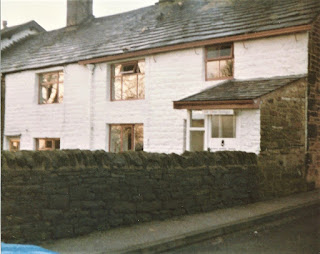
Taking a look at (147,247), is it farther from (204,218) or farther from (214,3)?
(214,3)

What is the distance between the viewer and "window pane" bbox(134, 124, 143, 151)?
15414 mm

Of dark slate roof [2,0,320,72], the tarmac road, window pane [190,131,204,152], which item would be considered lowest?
the tarmac road

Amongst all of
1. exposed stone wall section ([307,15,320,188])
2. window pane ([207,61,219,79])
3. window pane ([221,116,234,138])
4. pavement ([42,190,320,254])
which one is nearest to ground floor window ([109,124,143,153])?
window pane ([207,61,219,79])

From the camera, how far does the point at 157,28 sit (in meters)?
16.1

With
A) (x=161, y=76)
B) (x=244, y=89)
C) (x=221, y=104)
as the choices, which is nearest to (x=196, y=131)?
(x=221, y=104)

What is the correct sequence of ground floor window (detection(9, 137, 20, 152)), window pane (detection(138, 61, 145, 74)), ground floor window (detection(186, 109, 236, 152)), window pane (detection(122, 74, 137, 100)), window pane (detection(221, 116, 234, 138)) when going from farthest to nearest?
ground floor window (detection(9, 137, 20, 152)) < window pane (detection(122, 74, 137, 100)) < window pane (detection(138, 61, 145, 74)) < window pane (detection(221, 116, 234, 138)) < ground floor window (detection(186, 109, 236, 152))

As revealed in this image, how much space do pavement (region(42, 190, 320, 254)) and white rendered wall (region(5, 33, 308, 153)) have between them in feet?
7.18

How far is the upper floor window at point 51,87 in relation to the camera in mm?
18281

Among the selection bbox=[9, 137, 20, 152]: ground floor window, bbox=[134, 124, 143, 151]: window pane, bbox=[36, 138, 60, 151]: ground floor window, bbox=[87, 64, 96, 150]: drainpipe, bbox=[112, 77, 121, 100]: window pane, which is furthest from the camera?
bbox=[9, 137, 20, 152]: ground floor window

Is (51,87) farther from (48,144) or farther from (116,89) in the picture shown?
(116,89)

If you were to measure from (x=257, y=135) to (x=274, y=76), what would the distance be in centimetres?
272

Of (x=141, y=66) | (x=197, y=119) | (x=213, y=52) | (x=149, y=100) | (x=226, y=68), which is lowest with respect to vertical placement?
(x=197, y=119)

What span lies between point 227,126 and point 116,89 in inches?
264

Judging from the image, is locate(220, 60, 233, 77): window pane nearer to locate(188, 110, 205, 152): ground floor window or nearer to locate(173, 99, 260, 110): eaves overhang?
locate(188, 110, 205, 152): ground floor window
